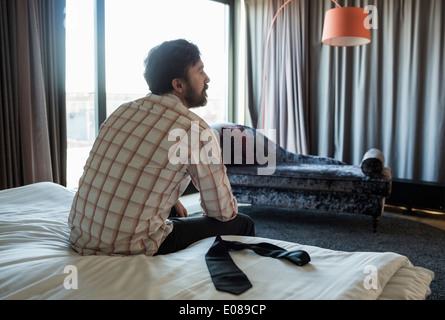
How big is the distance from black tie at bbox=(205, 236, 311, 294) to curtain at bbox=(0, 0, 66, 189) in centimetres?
230

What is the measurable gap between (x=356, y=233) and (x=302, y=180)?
22.1 inches

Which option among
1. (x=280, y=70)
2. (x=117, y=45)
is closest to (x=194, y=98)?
(x=117, y=45)

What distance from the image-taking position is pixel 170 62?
149cm

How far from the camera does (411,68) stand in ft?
13.4

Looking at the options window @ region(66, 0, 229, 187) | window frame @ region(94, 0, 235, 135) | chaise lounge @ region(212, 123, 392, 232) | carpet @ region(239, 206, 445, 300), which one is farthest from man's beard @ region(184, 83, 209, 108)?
window frame @ region(94, 0, 235, 135)

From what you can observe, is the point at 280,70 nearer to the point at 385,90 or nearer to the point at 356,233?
the point at 385,90

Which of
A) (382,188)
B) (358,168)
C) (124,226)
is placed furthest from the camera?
(358,168)

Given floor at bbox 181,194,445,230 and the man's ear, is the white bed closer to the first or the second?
the man's ear

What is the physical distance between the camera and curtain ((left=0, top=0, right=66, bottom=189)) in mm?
2906

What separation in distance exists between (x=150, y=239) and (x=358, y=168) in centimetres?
249

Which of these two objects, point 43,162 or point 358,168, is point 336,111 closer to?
point 358,168

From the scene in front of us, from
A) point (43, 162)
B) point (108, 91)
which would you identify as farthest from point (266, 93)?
point (43, 162)

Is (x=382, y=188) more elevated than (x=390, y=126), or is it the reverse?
(x=390, y=126)

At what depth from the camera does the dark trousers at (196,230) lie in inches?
53.3
